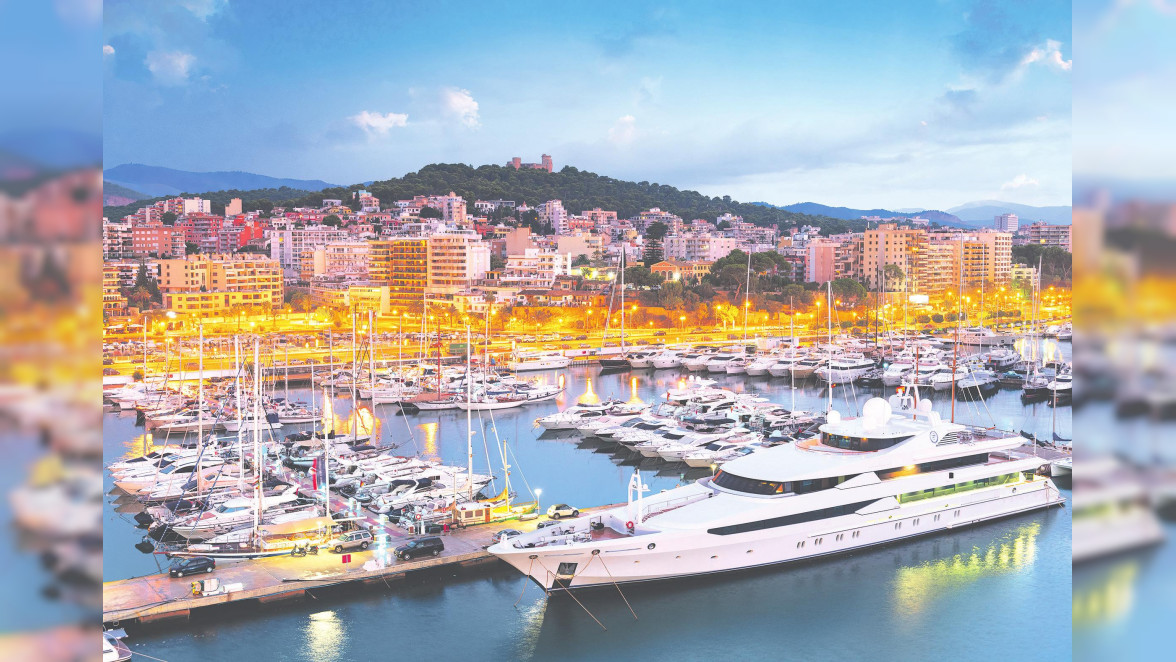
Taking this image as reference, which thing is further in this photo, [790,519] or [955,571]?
[955,571]

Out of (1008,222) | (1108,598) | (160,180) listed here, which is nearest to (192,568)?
(1108,598)

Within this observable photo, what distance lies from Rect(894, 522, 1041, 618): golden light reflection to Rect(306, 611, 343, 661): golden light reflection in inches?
220

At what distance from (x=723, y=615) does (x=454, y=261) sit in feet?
132

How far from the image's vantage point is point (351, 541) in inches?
427

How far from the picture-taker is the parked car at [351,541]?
35.3 feet

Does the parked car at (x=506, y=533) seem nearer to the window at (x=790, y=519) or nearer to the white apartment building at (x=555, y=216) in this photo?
the window at (x=790, y=519)

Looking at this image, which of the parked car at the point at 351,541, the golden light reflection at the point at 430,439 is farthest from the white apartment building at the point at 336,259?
the parked car at the point at 351,541

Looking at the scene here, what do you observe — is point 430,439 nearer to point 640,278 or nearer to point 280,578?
point 280,578

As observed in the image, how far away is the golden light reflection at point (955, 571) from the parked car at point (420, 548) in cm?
488

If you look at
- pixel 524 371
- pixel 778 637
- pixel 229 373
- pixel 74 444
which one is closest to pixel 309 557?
pixel 778 637

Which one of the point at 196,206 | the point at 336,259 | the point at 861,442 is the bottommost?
the point at 861,442

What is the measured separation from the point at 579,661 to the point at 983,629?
4.04m

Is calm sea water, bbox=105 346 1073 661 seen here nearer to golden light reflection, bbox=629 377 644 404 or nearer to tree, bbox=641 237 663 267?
golden light reflection, bbox=629 377 644 404

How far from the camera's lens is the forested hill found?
81.2 m
